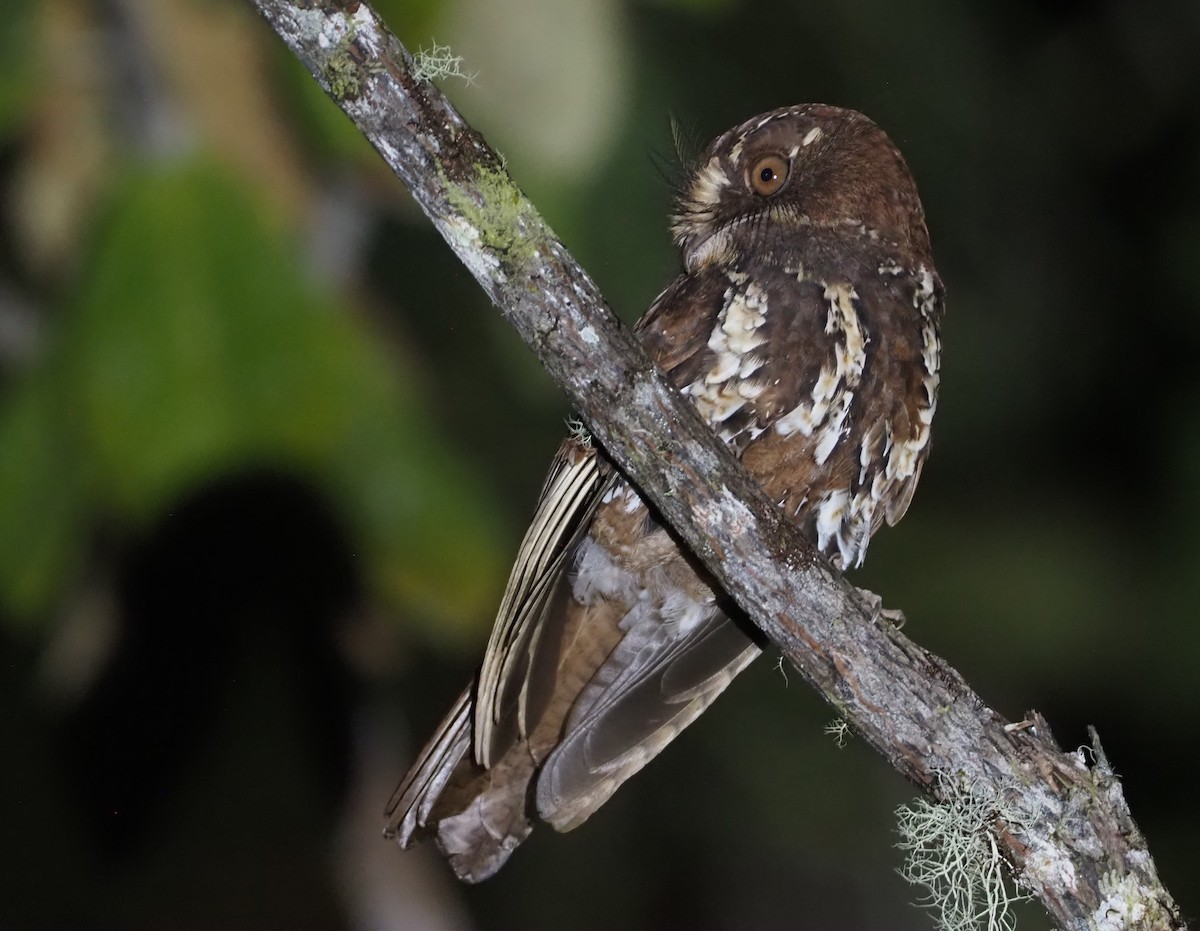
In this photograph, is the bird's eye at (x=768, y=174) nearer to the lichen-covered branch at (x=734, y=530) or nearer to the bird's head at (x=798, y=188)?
the bird's head at (x=798, y=188)

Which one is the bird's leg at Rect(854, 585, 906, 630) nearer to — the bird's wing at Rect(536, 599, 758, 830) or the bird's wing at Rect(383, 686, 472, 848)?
the bird's wing at Rect(536, 599, 758, 830)

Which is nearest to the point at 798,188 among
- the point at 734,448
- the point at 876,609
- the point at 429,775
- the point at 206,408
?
the point at 734,448

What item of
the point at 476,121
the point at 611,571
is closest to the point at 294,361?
the point at 476,121

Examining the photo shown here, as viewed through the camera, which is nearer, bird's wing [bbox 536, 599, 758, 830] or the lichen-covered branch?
the lichen-covered branch

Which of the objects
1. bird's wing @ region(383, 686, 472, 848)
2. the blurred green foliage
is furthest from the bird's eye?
the blurred green foliage

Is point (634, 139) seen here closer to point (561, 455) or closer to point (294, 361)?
point (294, 361)

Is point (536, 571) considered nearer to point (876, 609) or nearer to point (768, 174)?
point (876, 609)
